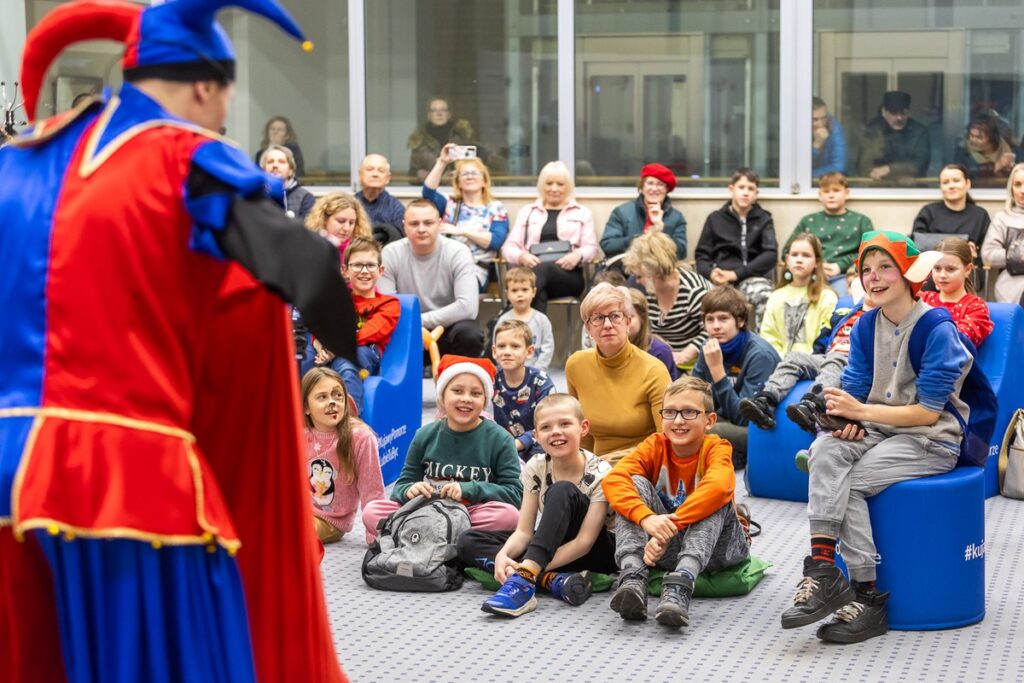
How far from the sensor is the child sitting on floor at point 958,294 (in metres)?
5.20

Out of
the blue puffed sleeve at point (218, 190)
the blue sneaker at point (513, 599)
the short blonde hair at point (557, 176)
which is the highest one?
the short blonde hair at point (557, 176)

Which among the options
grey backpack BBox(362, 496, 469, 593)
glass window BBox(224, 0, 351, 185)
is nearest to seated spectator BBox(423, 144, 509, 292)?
glass window BBox(224, 0, 351, 185)

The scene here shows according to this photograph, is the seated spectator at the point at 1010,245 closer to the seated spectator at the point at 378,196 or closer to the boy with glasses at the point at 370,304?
the seated spectator at the point at 378,196

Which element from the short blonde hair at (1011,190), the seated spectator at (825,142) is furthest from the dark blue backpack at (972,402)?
the seated spectator at (825,142)

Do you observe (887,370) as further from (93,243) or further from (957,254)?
(93,243)

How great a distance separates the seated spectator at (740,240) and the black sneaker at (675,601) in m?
4.43

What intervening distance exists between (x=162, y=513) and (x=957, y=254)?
3795 millimetres

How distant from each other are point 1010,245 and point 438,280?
121 inches

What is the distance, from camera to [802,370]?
18.4 ft

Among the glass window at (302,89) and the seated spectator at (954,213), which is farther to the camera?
the glass window at (302,89)

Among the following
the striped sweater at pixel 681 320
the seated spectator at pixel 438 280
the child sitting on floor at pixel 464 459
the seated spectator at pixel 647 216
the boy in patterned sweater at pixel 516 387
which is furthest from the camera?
the seated spectator at pixel 647 216

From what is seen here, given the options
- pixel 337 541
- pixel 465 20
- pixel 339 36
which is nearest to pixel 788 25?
pixel 465 20

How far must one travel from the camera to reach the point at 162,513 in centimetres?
213

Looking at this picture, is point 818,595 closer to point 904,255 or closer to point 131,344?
point 904,255
